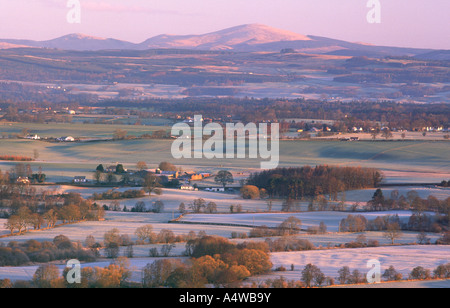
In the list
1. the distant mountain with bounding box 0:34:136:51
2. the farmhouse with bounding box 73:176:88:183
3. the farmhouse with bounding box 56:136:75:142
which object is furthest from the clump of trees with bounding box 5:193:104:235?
the distant mountain with bounding box 0:34:136:51

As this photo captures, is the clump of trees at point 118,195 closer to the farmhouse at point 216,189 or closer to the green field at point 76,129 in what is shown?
the farmhouse at point 216,189

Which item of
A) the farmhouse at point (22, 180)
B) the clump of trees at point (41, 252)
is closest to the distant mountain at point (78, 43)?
the farmhouse at point (22, 180)

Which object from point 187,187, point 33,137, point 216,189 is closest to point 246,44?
point 33,137

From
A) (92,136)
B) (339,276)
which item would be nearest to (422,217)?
(339,276)

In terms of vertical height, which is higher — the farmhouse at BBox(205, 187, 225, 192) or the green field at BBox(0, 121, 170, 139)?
the green field at BBox(0, 121, 170, 139)

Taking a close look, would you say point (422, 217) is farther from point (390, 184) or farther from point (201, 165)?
point (201, 165)

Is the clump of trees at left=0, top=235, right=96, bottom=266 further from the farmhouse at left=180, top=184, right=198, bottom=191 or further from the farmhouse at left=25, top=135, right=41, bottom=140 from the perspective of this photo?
the farmhouse at left=25, top=135, right=41, bottom=140

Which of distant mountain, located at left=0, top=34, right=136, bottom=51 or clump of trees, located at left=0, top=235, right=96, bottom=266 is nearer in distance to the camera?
clump of trees, located at left=0, top=235, right=96, bottom=266

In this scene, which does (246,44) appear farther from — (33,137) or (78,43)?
(33,137)
